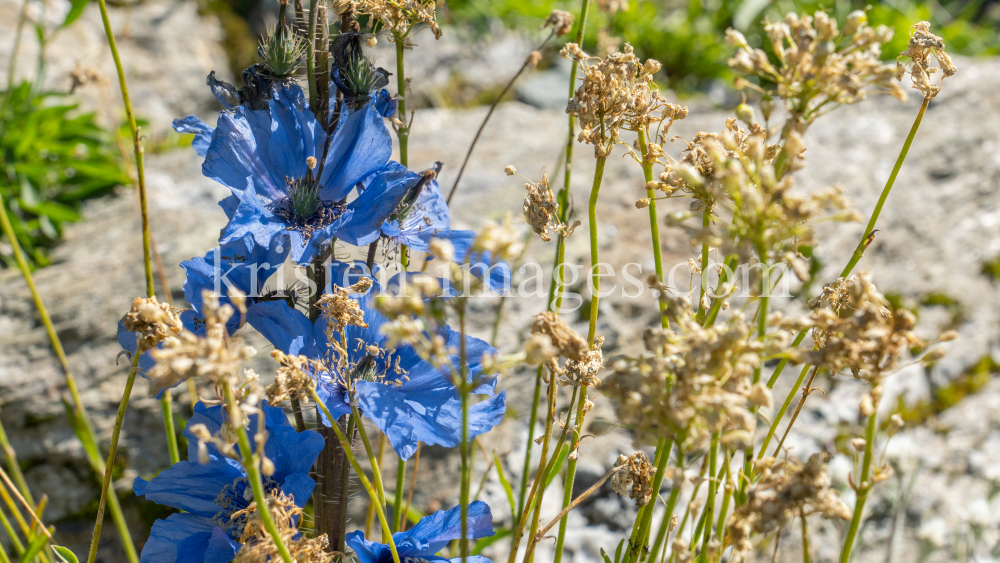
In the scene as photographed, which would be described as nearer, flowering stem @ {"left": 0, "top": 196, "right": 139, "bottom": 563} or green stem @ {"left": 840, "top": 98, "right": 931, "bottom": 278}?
green stem @ {"left": 840, "top": 98, "right": 931, "bottom": 278}

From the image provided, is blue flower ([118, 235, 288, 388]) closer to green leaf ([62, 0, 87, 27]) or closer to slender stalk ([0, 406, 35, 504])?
slender stalk ([0, 406, 35, 504])

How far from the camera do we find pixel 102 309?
1403 millimetres

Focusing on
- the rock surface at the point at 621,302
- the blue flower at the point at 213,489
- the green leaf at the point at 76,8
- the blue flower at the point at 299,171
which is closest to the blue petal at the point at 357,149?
the blue flower at the point at 299,171

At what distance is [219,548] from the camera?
0.55 meters

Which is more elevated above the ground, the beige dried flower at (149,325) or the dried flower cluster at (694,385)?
the dried flower cluster at (694,385)

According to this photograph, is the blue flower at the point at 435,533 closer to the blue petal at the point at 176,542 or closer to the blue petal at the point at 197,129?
the blue petal at the point at 176,542

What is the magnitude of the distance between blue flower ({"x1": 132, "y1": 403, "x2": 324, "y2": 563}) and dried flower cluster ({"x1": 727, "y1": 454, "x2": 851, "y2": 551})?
1.06 feet

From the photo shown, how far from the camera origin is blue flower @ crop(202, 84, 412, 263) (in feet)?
1.78

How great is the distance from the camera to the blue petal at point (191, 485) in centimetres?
57

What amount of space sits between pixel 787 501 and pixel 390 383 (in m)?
0.35

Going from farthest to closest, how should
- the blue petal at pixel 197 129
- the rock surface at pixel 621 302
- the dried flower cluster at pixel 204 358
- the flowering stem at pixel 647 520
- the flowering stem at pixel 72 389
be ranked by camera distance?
the rock surface at pixel 621 302 → the flowering stem at pixel 72 389 → the blue petal at pixel 197 129 → the flowering stem at pixel 647 520 → the dried flower cluster at pixel 204 358

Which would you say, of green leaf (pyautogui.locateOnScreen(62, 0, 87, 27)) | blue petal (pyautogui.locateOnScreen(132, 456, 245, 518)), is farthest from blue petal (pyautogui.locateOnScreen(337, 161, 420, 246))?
green leaf (pyautogui.locateOnScreen(62, 0, 87, 27))

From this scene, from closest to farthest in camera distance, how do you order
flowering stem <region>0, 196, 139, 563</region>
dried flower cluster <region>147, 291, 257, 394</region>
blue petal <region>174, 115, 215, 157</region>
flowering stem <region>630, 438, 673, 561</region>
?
1. dried flower cluster <region>147, 291, 257, 394</region>
2. flowering stem <region>630, 438, 673, 561</region>
3. blue petal <region>174, 115, 215, 157</region>
4. flowering stem <region>0, 196, 139, 563</region>

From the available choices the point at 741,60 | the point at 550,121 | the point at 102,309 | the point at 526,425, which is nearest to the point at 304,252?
the point at 741,60
